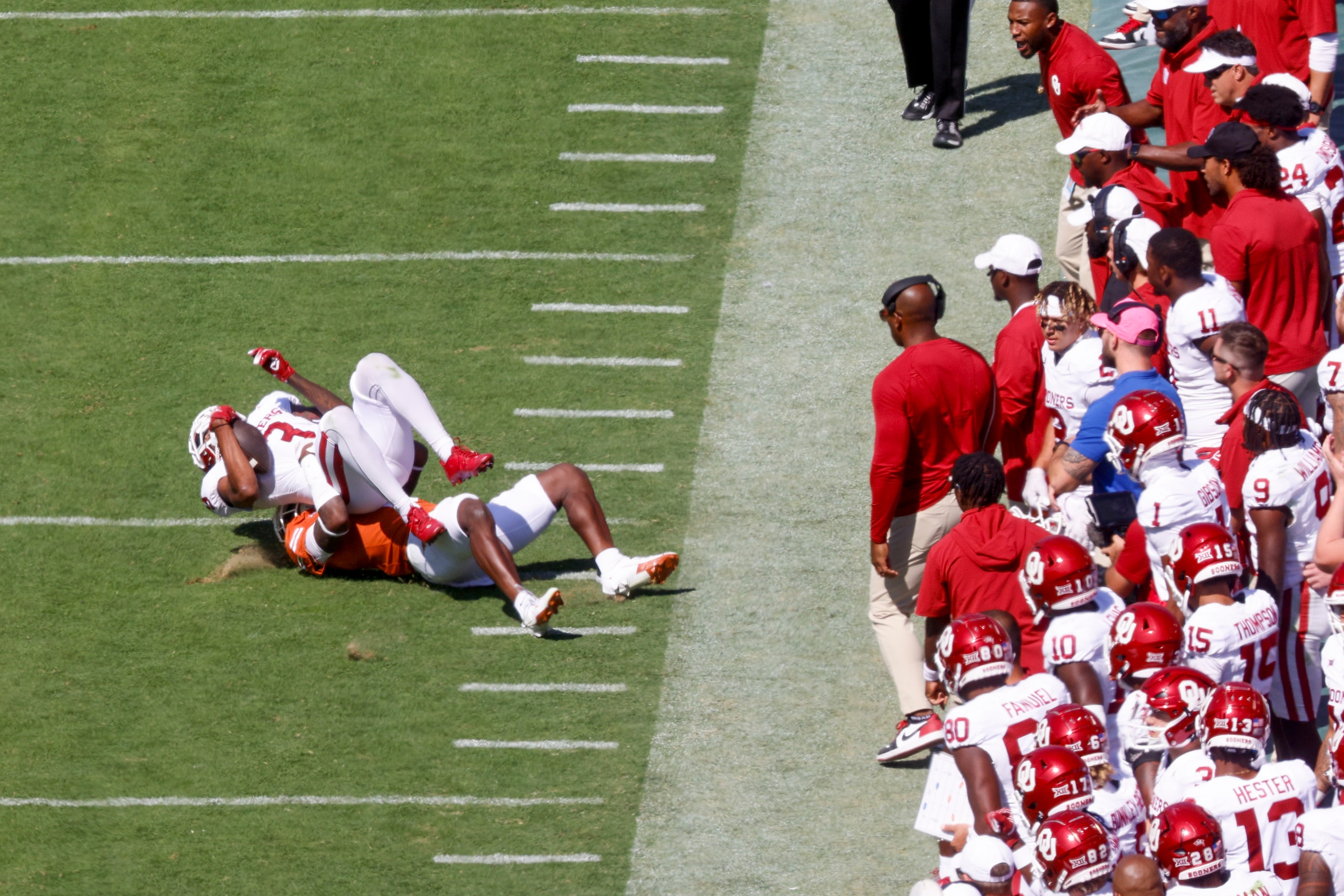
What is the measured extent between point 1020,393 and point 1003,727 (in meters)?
1.99

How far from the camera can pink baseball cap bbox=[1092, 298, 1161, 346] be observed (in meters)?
6.05

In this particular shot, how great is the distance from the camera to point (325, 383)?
892cm

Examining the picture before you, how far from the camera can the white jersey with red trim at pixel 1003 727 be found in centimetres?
493

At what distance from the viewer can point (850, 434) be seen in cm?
858

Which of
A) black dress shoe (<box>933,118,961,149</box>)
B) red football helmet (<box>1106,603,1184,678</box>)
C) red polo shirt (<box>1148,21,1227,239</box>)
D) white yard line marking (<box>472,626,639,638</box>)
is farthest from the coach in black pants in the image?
red football helmet (<box>1106,603,1184,678</box>)

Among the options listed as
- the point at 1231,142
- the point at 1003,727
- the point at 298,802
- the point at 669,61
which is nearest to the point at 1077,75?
the point at 1231,142

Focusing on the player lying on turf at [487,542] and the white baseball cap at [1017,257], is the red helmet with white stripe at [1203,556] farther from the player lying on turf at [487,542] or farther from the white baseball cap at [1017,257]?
the player lying on turf at [487,542]

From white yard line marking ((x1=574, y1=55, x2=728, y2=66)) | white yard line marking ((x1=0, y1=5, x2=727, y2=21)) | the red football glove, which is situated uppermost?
the red football glove

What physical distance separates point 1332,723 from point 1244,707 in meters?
0.50

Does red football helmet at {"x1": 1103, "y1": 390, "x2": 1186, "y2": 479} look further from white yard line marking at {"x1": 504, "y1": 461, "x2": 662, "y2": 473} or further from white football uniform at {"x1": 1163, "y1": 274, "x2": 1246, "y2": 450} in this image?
white yard line marking at {"x1": 504, "y1": 461, "x2": 662, "y2": 473}

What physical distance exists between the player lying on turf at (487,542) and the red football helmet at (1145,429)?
7.04 ft

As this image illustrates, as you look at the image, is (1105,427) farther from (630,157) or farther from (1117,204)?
(630,157)

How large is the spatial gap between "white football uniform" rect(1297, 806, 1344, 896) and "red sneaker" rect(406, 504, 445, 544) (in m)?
3.88

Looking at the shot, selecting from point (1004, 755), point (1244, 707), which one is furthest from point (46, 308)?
point (1244, 707)
